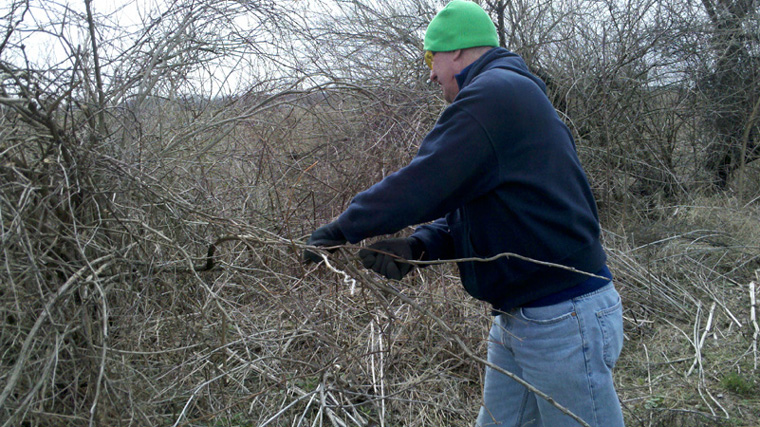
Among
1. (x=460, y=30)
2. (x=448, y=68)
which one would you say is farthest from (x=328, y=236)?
(x=460, y=30)

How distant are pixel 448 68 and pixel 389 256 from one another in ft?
2.30

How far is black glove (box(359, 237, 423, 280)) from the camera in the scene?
6.87 ft

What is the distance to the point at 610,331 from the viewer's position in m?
1.95

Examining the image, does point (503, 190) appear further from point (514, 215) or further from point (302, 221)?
point (302, 221)

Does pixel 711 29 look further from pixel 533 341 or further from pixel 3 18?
pixel 3 18

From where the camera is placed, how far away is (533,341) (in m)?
1.96

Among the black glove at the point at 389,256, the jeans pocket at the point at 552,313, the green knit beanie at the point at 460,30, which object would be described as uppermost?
the green knit beanie at the point at 460,30

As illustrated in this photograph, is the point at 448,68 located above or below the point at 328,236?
above

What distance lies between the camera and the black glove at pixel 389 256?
2.09 m

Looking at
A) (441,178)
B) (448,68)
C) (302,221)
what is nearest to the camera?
(441,178)

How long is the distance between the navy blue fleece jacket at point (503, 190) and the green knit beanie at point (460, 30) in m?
0.15

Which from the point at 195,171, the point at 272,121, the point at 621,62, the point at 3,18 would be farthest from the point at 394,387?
the point at 621,62

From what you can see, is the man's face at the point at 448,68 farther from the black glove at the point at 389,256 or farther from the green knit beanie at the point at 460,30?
the black glove at the point at 389,256

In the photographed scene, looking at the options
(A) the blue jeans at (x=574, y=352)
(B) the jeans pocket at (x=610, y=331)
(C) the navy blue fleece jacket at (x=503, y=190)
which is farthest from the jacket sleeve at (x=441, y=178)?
(B) the jeans pocket at (x=610, y=331)
